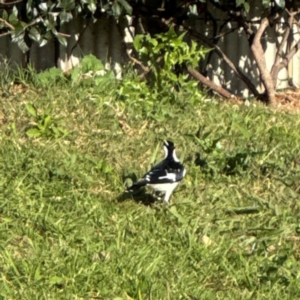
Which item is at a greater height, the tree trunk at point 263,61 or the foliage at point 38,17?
the foliage at point 38,17

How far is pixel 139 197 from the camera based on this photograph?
7223mm

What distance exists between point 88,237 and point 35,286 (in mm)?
745

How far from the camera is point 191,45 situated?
9500 mm

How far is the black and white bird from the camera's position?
6977mm

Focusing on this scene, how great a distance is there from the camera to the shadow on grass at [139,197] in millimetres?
7164

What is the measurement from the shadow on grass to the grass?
0.01m

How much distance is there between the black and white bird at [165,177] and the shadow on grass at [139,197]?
10cm

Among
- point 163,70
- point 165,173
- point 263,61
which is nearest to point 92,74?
point 163,70

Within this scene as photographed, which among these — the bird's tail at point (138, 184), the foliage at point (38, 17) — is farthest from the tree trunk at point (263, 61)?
the bird's tail at point (138, 184)

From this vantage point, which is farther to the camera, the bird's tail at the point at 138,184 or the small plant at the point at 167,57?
the small plant at the point at 167,57

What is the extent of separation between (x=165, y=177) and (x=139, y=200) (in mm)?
321

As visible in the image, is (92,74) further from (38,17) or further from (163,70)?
(38,17)

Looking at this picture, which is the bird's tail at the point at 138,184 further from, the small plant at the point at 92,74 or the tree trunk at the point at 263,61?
the tree trunk at the point at 263,61

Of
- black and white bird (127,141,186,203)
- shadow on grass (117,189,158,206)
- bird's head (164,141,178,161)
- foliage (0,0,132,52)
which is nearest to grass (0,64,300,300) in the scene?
shadow on grass (117,189,158,206)
